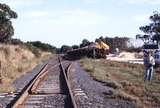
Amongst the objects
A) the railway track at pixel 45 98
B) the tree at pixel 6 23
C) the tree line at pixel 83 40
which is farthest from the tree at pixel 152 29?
the railway track at pixel 45 98

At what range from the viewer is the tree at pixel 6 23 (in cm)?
7925

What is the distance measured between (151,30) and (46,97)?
3731 inches

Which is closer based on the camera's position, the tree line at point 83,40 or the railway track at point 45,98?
the railway track at point 45,98

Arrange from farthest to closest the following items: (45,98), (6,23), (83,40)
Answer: (83,40) < (6,23) < (45,98)

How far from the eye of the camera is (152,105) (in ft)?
54.3

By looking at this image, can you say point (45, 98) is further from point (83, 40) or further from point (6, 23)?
point (83, 40)

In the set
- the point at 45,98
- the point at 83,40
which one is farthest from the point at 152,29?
the point at 45,98

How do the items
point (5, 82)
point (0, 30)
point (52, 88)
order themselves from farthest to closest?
1. point (0, 30)
2. point (5, 82)
3. point (52, 88)

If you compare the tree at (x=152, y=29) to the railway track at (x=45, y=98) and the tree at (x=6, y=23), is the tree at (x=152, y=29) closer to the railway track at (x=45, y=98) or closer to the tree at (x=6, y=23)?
the tree at (x=6, y=23)

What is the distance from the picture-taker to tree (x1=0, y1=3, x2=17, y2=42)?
7925cm

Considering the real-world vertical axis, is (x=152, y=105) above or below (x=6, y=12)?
below

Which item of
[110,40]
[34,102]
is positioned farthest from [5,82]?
[110,40]

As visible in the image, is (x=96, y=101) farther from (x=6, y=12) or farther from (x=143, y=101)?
(x=6, y=12)

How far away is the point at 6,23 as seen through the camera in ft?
264
